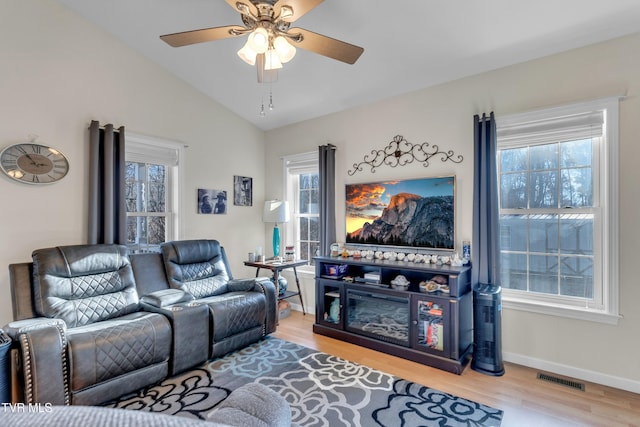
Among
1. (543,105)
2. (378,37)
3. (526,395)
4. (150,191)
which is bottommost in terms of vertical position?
(526,395)

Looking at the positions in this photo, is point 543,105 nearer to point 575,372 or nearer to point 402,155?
point 402,155

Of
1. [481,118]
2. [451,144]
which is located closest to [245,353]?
[451,144]

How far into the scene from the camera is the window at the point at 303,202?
4.42m

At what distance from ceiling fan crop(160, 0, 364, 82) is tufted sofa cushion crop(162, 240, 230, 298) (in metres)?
2.03

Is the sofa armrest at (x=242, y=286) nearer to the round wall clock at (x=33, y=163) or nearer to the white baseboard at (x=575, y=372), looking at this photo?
the round wall clock at (x=33, y=163)

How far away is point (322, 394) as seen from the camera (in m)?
2.40

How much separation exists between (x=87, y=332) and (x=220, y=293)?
4.35 feet

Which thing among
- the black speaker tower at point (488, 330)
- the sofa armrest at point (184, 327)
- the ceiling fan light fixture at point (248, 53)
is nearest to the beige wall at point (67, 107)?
the sofa armrest at point (184, 327)

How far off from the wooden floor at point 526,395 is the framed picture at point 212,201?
2.32m

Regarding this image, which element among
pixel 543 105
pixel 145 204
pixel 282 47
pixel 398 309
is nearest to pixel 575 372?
pixel 398 309

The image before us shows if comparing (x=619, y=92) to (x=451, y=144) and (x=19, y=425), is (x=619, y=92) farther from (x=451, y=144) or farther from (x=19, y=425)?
(x=19, y=425)

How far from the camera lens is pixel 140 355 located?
7.77 feet

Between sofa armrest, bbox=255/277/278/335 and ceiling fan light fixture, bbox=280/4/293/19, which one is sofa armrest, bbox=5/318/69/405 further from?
ceiling fan light fixture, bbox=280/4/293/19

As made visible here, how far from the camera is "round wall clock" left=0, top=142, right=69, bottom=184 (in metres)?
2.69
